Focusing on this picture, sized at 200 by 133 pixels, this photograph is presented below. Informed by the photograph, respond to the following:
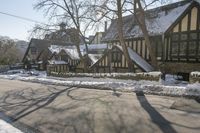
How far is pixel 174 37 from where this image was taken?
72.8 feet

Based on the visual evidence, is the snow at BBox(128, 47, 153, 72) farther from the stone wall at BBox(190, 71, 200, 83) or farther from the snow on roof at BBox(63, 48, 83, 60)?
the snow on roof at BBox(63, 48, 83, 60)

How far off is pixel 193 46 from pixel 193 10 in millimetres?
3293

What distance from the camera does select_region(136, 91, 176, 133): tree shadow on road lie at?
6584mm

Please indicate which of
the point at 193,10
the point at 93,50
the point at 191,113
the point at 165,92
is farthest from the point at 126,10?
the point at 93,50

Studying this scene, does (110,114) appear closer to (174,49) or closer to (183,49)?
(183,49)

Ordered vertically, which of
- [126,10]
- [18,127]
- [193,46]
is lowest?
[18,127]

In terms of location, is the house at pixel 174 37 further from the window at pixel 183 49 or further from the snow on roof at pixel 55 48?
the snow on roof at pixel 55 48

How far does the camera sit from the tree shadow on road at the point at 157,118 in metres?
6.58

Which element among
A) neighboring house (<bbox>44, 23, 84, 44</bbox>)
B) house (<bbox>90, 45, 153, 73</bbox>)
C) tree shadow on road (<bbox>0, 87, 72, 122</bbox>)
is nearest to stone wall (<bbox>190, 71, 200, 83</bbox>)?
tree shadow on road (<bbox>0, 87, 72, 122</bbox>)

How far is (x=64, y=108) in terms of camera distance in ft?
33.2

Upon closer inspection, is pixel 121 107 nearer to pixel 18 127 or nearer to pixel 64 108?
pixel 64 108

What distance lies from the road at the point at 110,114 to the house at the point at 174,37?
10.8 m

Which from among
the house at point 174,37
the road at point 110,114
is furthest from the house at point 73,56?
the road at point 110,114

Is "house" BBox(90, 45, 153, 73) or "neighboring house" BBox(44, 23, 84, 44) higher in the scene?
"neighboring house" BBox(44, 23, 84, 44)
